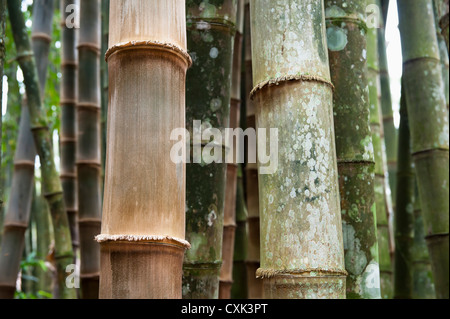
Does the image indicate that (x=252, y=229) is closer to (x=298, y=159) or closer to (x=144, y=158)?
(x=298, y=159)

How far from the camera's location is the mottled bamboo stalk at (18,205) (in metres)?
3.11

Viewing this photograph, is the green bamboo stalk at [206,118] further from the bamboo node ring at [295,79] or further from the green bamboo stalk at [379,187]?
the green bamboo stalk at [379,187]

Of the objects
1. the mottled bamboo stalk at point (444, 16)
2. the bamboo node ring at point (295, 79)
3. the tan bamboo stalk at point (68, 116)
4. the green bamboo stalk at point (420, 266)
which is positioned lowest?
the green bamboo stalk at point (420, 266)

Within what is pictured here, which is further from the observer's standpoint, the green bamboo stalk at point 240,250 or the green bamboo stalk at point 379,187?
the green bamboo stalk at point 240,250

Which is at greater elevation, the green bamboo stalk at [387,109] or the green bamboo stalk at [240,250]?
the green bamboo stalk at [387,109]

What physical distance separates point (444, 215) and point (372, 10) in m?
0.93

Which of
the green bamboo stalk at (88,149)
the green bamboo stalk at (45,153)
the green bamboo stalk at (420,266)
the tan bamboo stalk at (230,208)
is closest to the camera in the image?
the tan bamboo stalk at (230,208)

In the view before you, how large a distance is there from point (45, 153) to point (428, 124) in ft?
5.99

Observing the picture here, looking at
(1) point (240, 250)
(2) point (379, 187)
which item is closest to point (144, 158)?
(2) point (379, 187)

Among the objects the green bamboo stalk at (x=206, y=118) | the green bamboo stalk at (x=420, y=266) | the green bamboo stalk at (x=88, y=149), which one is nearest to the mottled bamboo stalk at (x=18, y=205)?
the green bamboo stalk at (x=88, y=149)

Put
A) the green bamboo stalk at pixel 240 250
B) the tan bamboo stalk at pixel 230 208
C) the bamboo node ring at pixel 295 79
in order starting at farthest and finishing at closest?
the green bamboo stalk at pixel 240 250, the tan bamboo stalk at pixel 230 208, the bamboo node ring at pixel 295 79

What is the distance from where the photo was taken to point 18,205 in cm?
323

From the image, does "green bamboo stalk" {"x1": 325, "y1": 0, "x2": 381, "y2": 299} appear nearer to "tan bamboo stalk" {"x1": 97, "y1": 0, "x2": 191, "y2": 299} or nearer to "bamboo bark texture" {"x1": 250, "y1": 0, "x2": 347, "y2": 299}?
"bamboo bark texture" {"x1": 250, "y1": 0, "x2": 347, "y2": 299}

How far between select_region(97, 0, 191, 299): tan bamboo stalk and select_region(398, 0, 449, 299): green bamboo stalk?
1620 mm
